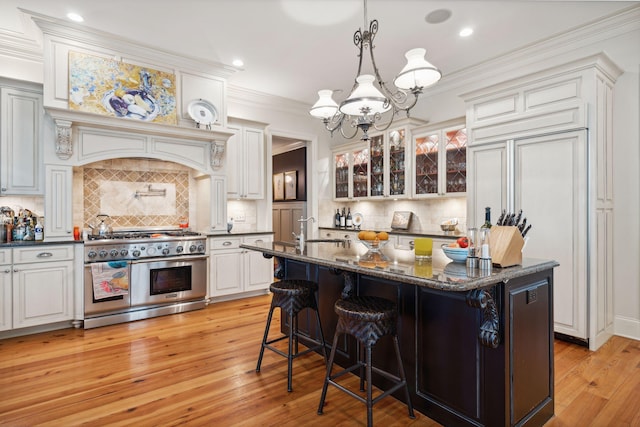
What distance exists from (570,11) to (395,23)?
162cm

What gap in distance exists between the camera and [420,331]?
2.07 meters

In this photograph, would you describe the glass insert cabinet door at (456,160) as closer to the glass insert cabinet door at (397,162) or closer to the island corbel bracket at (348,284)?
the glass insert cabinet door at (397,162)

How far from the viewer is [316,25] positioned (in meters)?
3.52

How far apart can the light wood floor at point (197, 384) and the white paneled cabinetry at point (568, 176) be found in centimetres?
48

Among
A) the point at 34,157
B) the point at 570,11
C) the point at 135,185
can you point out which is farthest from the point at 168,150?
the point at 570,11

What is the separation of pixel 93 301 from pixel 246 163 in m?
2.61

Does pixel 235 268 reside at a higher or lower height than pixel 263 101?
lower

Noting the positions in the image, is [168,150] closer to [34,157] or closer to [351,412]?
[34,157]

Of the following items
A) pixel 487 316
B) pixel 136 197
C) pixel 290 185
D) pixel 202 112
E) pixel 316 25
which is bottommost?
pixel 487 316

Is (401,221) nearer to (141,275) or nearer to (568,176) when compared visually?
(568,176)

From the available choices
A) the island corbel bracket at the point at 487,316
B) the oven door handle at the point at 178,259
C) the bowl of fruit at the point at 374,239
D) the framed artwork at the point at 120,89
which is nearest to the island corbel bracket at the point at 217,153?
the framed artwork at the point at 120,89

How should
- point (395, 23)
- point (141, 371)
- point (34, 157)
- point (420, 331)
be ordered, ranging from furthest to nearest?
point (34, 157)
point (395, 23)
point (141, 371)
point (420, 331)

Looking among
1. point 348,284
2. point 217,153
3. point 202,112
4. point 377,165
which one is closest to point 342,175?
point 377,165

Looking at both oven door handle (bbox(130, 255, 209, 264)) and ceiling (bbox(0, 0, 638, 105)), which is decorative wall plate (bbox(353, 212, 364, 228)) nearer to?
ceiling (bbox(0, 0, 638, 105))
